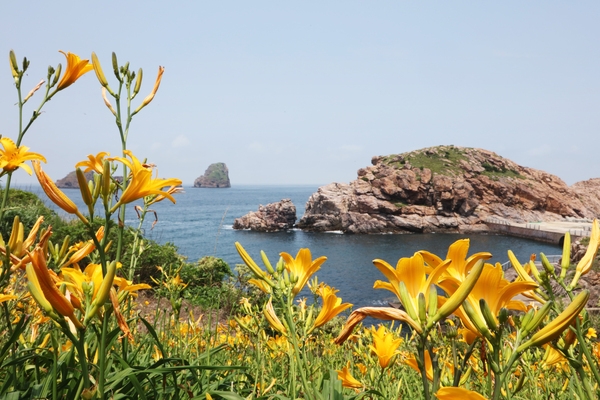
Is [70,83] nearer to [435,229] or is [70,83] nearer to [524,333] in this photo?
[524,333]

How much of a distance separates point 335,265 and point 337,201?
1896 centimetres

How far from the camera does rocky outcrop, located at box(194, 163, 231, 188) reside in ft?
614

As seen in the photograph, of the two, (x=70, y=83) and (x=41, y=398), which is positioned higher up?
(x=70, y=83)

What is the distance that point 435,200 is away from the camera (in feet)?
165

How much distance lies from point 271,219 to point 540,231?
26613 millimetres

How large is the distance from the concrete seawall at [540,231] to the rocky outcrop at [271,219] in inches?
881

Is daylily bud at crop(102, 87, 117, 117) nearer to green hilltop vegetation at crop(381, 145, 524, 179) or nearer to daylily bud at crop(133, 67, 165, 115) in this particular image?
daylily bud at crop(133, 67, 165, 115)

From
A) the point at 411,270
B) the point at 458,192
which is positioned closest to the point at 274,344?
the point at 411,270

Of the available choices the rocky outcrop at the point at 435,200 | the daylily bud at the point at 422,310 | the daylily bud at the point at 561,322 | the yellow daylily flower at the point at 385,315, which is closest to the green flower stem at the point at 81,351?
the yellow daylily flower at the point at 385,315

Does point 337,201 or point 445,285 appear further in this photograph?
point 337,201

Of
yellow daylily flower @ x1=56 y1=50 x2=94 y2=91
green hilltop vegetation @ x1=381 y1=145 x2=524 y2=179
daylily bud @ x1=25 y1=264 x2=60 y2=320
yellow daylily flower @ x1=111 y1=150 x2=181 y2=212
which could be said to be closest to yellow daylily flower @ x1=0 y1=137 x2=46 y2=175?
yellow daylily flower @ x1=56 y1=50 x2=94 y2=91

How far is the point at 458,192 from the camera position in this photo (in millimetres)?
49875

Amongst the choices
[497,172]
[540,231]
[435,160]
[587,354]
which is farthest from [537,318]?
[497,172]

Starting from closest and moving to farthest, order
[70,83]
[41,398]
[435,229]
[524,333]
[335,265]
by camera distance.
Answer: [524,333], [41,398], [70,83], [335,265], [435,229]
